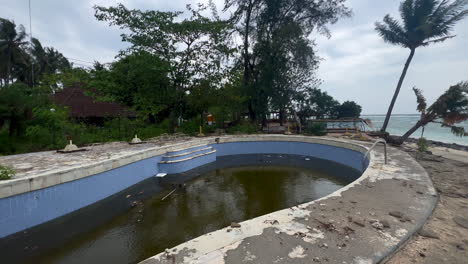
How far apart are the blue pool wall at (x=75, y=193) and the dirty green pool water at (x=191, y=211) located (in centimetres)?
106

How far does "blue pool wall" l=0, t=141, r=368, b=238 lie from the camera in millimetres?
3779

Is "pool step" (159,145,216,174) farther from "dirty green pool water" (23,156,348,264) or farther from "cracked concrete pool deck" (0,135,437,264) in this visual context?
"cracked concrete pool deck" (0,135,437,264)

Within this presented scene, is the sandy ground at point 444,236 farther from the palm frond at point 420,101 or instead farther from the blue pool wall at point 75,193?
the palm frond at point 420,101

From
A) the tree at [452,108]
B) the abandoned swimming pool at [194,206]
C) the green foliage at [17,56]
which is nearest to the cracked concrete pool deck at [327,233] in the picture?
the abandoned swimming pool at [194,206]

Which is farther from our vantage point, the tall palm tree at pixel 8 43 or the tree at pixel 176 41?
the tall palm tree at pixel 8 43

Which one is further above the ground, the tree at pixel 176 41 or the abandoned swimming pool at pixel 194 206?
the tree at pixel 176 41

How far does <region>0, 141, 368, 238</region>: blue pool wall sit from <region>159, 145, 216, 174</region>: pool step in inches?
1.6

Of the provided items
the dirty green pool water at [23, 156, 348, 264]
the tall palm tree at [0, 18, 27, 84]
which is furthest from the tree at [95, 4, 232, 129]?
the tall palm tree at [0, 18, 27, 84]

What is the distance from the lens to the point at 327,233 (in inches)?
102

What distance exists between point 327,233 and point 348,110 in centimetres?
3060

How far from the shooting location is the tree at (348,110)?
94.1ft

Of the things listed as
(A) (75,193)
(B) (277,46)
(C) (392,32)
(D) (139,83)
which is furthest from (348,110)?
(A) (75,193)

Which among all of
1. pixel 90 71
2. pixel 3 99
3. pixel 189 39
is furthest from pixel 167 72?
pixel 3 99

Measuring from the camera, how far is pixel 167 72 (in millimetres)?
12172
